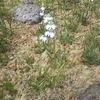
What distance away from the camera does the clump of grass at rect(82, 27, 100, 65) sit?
15.8 feet

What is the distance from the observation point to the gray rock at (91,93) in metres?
4.11

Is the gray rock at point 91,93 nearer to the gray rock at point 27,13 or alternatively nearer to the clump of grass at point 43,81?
the clump of grass at point 43,81

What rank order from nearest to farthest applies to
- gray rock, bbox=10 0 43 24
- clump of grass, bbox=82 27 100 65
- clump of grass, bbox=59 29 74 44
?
1. clump of grass, bbox=82 27 100 65
2. clump of grass, bbox=59 29 74 44
3. gray rock, bbox=10 0 43 24

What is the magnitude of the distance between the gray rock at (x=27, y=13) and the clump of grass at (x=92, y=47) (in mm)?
1405

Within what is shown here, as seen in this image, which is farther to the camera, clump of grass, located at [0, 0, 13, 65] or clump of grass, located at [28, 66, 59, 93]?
clump of grass, located at [0, 0, 13, 65]

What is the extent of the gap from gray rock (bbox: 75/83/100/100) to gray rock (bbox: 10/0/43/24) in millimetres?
2468

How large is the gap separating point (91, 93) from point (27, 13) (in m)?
2.87

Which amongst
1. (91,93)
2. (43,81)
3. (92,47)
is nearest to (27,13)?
(92,47)

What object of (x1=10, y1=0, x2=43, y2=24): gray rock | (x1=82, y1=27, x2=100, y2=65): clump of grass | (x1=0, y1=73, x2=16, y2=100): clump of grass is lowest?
(x1=0, y1=73, x2=16, y2=100): clump of grass

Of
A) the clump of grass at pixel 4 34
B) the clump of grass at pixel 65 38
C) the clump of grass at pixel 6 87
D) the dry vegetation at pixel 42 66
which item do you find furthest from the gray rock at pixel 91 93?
the clump of grass at pixel 4 34

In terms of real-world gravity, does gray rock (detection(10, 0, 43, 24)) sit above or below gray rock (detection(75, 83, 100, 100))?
above

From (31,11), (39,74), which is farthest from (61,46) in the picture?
(31,11)

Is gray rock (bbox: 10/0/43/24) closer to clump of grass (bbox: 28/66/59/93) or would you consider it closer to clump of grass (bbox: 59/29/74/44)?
clump of grass (bbox: 59/29/74/44)

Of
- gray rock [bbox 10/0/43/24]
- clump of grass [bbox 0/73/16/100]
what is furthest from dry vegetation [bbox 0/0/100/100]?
gray rock [bbox 10/0/43/24]
